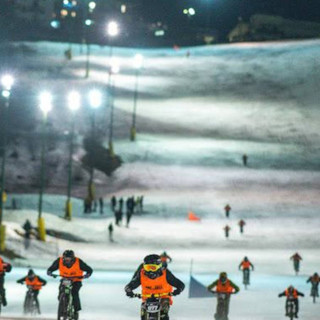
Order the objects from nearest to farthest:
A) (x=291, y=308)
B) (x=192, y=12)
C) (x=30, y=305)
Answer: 1. (x=30, y=305)
2. (x=291, y=308)
3. (x=192, y=12)

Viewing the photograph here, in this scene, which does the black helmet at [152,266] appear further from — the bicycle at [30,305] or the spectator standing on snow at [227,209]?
the spectator standing on snow at [227,209]

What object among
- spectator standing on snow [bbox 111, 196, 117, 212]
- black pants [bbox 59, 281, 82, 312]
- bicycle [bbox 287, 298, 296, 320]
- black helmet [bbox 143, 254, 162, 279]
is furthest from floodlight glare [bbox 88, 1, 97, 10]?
black helmet [bbox 143, 254, 162, 279]

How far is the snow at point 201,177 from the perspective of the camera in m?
29.7

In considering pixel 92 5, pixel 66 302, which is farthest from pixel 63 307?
pixel 92 5

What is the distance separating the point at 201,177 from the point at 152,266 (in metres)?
43.2

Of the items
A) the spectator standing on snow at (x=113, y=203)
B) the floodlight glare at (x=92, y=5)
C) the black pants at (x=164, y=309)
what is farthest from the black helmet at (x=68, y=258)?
the floodlight glare at (x=92, y=5)

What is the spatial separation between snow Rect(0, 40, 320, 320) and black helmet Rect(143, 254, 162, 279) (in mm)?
9123

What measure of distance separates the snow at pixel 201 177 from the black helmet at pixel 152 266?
359 inches

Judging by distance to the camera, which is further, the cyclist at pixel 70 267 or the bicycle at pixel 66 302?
the bicycle at pixel 66 302

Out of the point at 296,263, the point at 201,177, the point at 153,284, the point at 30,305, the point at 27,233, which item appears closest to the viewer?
the point at 153,284

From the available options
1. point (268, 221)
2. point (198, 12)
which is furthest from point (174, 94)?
point (198, 12)

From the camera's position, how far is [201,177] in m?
52.2

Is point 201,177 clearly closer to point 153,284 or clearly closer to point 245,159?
point 245,159

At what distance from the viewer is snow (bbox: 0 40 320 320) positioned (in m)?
29.7
